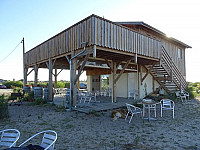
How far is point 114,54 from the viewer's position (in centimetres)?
830

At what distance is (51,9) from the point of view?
9.23m

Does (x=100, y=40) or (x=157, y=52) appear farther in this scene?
(x=157, y=52)

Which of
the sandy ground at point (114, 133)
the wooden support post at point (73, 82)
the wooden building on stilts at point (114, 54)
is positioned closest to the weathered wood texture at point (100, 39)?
the wooden building on stilts at point (114, 54)

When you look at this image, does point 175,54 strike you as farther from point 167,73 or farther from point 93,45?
point 93,45

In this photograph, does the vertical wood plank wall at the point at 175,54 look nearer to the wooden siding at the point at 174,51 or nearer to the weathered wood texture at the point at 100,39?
the wooden siding at the point at 174,51

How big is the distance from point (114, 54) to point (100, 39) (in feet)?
6.92

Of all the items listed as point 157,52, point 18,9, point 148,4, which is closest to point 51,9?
point 18,9

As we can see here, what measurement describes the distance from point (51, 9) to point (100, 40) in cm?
487

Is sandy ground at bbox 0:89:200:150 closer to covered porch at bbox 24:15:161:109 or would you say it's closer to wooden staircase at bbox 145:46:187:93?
covered porch at bbox 24:15:161:109

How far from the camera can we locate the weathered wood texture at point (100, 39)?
632 centimetres

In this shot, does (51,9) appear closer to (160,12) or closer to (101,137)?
(160,12)

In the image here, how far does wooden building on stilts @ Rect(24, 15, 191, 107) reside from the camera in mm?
6641

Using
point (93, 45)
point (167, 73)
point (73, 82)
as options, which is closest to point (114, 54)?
point (93, 45)

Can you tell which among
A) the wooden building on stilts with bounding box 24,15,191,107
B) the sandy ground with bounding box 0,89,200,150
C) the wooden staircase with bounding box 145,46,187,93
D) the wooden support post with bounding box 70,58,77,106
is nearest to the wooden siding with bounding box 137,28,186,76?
the wooden building on stilts with bounding box 24,15,191,107
